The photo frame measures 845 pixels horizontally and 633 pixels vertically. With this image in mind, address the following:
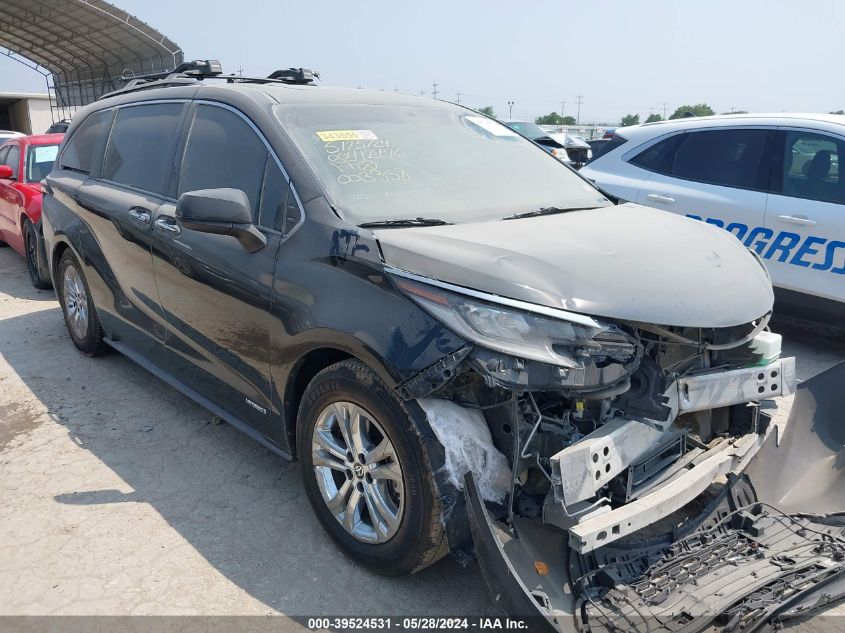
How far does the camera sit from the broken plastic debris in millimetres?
2361

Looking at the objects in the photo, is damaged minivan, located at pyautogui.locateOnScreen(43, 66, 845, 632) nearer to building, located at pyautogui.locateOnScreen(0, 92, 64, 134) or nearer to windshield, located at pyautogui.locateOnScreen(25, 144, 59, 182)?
windshield, located at pyautogui.locateOnScreen(25, 144, 59, 182)

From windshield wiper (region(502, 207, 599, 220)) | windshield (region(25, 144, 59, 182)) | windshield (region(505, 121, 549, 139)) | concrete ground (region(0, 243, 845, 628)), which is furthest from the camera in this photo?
windshield (region(505, 121, 549, 139))

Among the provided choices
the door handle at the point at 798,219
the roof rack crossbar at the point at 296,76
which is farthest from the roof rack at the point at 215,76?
the door handle at the point at 798,219

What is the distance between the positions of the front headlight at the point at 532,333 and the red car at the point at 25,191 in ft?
20.6

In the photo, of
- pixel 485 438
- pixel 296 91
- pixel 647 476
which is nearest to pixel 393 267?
pixel 485 438

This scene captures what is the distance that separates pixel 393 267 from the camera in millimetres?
2520

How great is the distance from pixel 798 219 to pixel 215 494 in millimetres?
4519

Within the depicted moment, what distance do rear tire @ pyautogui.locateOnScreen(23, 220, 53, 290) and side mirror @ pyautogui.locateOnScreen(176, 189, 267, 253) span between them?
17.5ft

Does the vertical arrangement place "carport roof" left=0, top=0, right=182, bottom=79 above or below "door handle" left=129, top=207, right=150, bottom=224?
above

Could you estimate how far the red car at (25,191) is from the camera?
740 cm

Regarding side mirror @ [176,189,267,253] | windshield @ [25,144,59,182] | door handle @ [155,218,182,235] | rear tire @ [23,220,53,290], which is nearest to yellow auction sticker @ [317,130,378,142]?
side mirror @ [176,189,267,253]

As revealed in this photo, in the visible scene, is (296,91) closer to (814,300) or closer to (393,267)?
(393,267)

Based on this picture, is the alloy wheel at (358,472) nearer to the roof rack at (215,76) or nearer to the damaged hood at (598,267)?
the damaged hood at (598,267)

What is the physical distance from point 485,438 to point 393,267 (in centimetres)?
70
